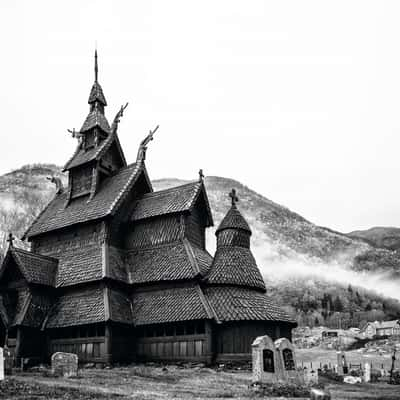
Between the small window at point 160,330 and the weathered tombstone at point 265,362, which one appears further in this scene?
the small window at point 160,330

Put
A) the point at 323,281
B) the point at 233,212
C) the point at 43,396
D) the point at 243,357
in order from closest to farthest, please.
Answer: the point at 43,396 < the point at 243,357 < the point at 233,212 < the point at 323,281

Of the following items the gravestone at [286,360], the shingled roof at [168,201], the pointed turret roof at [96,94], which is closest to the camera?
the gravestone at [286,360]

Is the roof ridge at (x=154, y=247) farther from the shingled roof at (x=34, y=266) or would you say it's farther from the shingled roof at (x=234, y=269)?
the shingled roof at (x=34, y=266)

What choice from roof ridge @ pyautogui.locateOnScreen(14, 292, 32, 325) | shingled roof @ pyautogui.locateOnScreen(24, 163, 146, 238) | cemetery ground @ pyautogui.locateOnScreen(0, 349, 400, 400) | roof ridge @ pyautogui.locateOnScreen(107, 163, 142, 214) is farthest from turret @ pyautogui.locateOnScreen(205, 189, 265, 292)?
roof ridge @ pyautogui.locateOnScreen(14, 292, 32, 325)

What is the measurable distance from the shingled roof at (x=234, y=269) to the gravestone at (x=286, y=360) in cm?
807

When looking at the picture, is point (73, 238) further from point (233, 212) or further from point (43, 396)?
point (43, 396)

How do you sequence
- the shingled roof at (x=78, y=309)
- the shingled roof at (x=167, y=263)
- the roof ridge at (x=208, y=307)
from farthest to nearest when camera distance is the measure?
the shingled roof at (x=167, y=263)
the shingled roof at (x=78, y=309)
the roof ridge at (x=208, y=307)

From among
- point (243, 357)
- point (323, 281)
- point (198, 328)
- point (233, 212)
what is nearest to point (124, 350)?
point (198, 328)

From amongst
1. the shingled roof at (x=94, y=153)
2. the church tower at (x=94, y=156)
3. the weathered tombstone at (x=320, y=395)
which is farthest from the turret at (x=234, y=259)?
the weathered tombstone at (x=320, y=395)

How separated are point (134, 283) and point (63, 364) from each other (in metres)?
9.62

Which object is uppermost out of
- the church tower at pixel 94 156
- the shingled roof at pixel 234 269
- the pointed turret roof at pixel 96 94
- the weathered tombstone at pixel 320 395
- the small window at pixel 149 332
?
the pointed turret roof at pixel 96 94

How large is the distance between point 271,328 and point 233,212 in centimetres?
766

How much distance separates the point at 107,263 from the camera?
104 feet

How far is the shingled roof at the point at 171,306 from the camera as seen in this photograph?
28.5 m
